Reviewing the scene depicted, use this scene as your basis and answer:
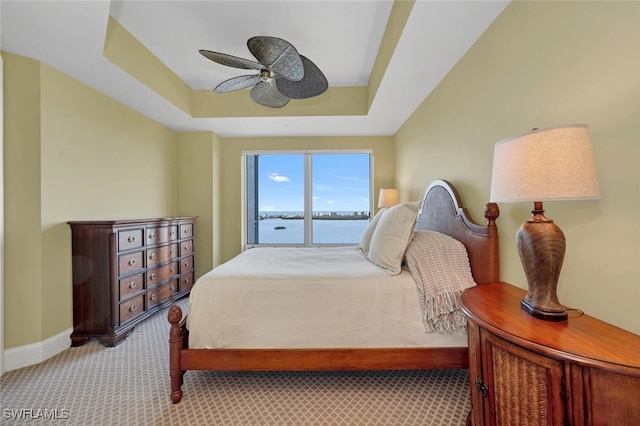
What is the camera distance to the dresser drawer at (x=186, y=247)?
329 cm

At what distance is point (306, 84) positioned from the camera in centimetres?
203

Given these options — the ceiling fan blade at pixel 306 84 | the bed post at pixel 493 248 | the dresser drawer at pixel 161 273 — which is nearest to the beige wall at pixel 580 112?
the bed post at pixel 493 248

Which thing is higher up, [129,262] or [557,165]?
[557,165]

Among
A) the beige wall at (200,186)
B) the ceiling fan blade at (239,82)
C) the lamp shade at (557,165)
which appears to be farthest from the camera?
the beige wall at (200,186)

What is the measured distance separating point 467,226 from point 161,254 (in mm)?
2994

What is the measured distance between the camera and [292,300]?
160 cm

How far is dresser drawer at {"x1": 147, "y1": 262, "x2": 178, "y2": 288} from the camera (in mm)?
2686

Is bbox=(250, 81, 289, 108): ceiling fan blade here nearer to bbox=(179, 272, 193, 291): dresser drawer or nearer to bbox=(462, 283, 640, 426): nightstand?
bbox=(462, 283, 640, 426): nightstand

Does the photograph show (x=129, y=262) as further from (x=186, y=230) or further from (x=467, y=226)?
(x=467, y=226)

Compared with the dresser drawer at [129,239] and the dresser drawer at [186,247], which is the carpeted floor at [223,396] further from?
the dresser drawer at [186,247]

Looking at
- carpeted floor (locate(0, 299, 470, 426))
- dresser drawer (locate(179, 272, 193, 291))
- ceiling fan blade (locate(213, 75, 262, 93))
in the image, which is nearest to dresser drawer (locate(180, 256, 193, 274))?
dresser drawer (locate(179, 272, 193, 291))

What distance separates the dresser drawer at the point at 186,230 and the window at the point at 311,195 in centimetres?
104

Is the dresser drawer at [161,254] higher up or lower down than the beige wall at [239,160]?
lower down

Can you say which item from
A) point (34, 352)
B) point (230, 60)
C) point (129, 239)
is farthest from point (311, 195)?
point (34, 352)
